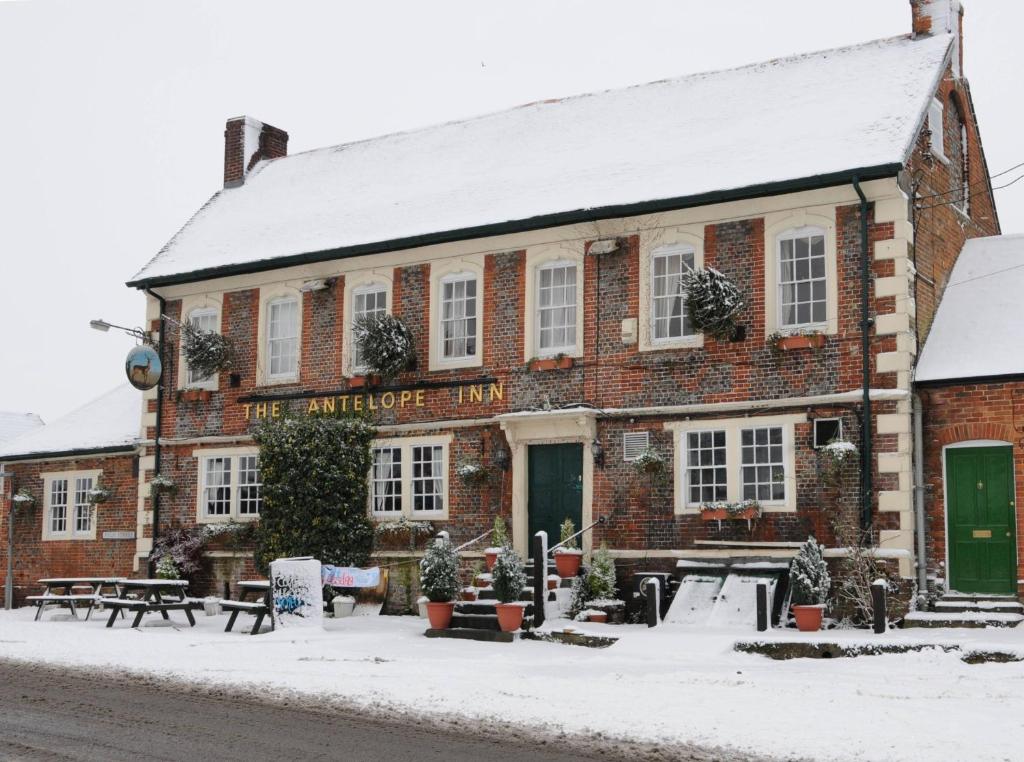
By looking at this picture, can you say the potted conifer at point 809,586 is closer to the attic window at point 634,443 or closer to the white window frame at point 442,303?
the attic window at point 634,443

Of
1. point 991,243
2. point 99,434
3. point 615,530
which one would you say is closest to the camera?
point 615,530

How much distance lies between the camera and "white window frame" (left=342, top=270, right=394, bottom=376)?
21.4 metres

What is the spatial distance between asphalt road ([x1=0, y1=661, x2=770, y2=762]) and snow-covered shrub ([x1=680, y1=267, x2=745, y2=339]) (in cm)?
886

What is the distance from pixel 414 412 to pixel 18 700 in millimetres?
10048

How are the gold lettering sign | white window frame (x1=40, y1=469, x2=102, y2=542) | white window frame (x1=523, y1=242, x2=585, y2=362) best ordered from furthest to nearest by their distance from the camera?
1. white window frame (x1=40, y1=469, x2=102, y2=542)
2. the gold lettering sign
3. white window frame (x1=523, y1=242, x2=585, y2=362)

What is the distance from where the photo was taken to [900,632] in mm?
15305

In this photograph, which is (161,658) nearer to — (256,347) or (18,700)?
(18,700)

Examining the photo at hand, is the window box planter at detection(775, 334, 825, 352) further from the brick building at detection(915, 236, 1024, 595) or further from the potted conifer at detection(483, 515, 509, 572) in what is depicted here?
the potted conifer at detection(483, 515, 509, 572)

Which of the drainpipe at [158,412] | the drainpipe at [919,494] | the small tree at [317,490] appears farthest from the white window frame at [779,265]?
the drainpipe at [158,412]

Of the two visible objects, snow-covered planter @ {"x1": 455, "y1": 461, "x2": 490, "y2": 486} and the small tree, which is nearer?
snow-covered planter @ {"x1": 455, "y1": 461, "x2": 490, "y2": 486}

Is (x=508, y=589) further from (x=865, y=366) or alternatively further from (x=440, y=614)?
(x=865, y=366)

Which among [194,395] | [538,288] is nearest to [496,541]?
[538,288]

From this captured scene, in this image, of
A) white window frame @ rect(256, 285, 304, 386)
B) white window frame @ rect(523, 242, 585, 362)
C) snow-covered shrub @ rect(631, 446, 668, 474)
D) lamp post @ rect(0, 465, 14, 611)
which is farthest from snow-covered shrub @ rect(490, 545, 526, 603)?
lamp post @ rect(0, 465, 14, 611)

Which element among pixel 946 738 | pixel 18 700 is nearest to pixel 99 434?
pixel 18 700
